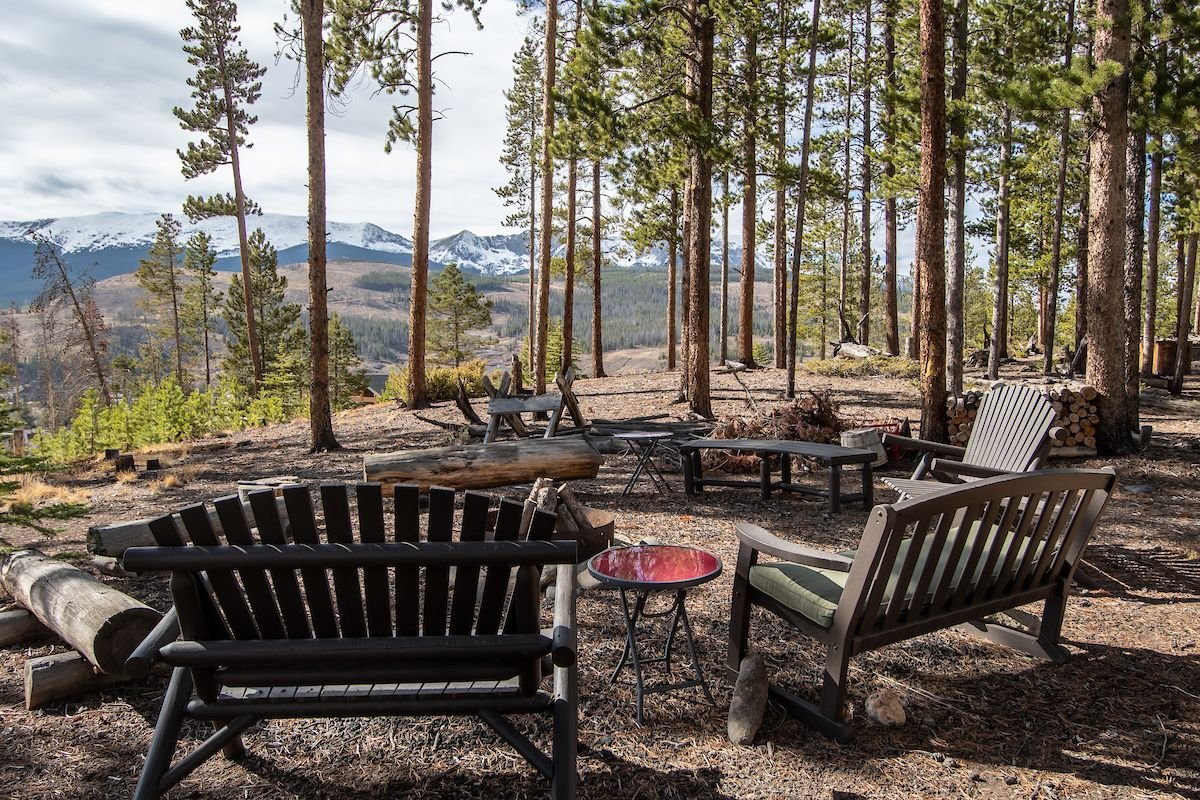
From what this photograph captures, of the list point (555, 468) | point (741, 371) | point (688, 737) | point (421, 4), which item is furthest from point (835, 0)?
point (688, 737)

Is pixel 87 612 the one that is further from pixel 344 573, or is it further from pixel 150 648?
pixel 344 573

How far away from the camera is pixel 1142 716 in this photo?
2.77 meters

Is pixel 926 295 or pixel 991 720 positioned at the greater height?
pixel 926 295

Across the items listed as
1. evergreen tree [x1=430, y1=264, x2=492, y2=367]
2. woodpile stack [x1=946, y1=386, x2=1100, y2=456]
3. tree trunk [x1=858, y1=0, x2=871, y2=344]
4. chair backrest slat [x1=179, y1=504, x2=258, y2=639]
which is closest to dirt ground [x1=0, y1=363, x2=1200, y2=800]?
chair backrest slat [x1=179, y1=504, x2=258, y2=639]

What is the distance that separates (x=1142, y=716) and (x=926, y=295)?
5.89 metres

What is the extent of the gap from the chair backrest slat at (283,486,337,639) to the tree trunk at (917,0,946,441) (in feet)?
23.8

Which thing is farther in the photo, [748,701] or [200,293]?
[200,293]

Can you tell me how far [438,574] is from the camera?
2.10 metres

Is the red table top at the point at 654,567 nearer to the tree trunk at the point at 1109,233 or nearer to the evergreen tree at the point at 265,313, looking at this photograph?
the tree trunk at the point at 1109,233

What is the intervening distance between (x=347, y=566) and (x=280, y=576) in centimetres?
23

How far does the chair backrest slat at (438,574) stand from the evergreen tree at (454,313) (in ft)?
130

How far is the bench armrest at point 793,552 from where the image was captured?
8.53ft

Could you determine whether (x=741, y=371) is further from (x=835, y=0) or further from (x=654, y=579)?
(x=654, y=579)

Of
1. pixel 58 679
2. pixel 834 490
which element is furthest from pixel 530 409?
pixel 58 679
